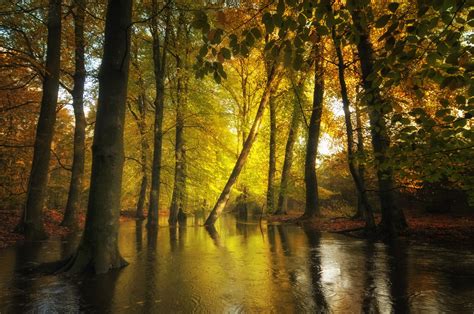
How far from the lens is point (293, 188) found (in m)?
26.5

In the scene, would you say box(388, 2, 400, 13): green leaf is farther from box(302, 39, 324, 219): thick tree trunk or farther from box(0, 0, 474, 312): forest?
box(302, 39, 324, 219): thick tree trunk

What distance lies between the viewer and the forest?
3.43m

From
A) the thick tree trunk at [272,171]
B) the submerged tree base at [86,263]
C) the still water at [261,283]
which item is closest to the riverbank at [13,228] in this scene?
the still water at [261,283]

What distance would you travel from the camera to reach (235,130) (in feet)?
101

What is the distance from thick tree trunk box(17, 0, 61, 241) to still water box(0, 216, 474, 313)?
2723 mm

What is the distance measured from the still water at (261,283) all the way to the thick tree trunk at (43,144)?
272cm

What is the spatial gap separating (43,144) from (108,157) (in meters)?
7.08

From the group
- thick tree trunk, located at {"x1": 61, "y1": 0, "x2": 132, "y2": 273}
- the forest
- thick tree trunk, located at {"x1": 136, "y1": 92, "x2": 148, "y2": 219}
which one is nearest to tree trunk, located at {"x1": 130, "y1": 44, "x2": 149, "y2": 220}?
thick tree trunk, located at {"x1": 136, "y1": 92, "x2": 148, "y2": 219}

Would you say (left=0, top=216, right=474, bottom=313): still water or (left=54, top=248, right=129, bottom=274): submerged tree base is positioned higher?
(left=54, top=248, right=129, bottom=274): submerged tree base

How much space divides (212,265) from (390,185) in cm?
743

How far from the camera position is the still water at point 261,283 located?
4789mm

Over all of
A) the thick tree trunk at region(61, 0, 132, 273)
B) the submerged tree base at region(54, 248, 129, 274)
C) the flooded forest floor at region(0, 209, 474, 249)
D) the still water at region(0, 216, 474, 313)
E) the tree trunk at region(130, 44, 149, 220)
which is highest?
the tree trunk at region(130, 44, 149, 220)

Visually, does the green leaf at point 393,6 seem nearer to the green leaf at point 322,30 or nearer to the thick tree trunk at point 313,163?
the green leaf at point 322,30

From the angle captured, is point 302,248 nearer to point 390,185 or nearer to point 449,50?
point 390,185
